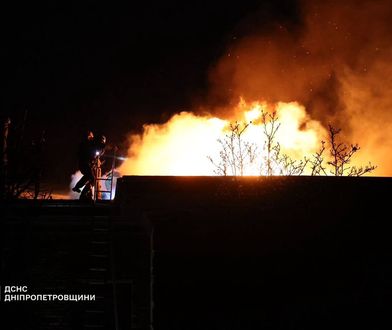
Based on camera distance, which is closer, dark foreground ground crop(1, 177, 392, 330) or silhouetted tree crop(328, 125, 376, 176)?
dark foreground ground crop(1, 177, 392, 330)

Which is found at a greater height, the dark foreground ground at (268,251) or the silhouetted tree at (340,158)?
the silhouetted tree at (340,158)

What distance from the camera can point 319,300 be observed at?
22.8ft

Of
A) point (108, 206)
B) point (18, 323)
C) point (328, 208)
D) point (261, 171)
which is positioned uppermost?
point (261, 171)

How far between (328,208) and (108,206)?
5127mm

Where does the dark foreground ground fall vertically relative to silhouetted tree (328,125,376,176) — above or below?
below

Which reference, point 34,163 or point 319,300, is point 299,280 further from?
point 34,163

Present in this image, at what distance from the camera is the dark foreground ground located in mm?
6926

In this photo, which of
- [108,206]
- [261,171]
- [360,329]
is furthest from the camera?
[261,171]

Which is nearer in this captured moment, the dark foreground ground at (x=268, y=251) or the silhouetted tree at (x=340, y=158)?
the dark foreground ground at (x=268, y=251)

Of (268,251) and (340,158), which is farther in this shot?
(340,158)

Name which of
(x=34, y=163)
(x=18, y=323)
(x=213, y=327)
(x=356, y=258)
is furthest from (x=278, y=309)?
(x=34, y=163)

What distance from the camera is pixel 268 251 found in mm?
7102

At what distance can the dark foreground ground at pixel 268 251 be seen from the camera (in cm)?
693

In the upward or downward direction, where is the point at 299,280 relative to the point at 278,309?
upward
